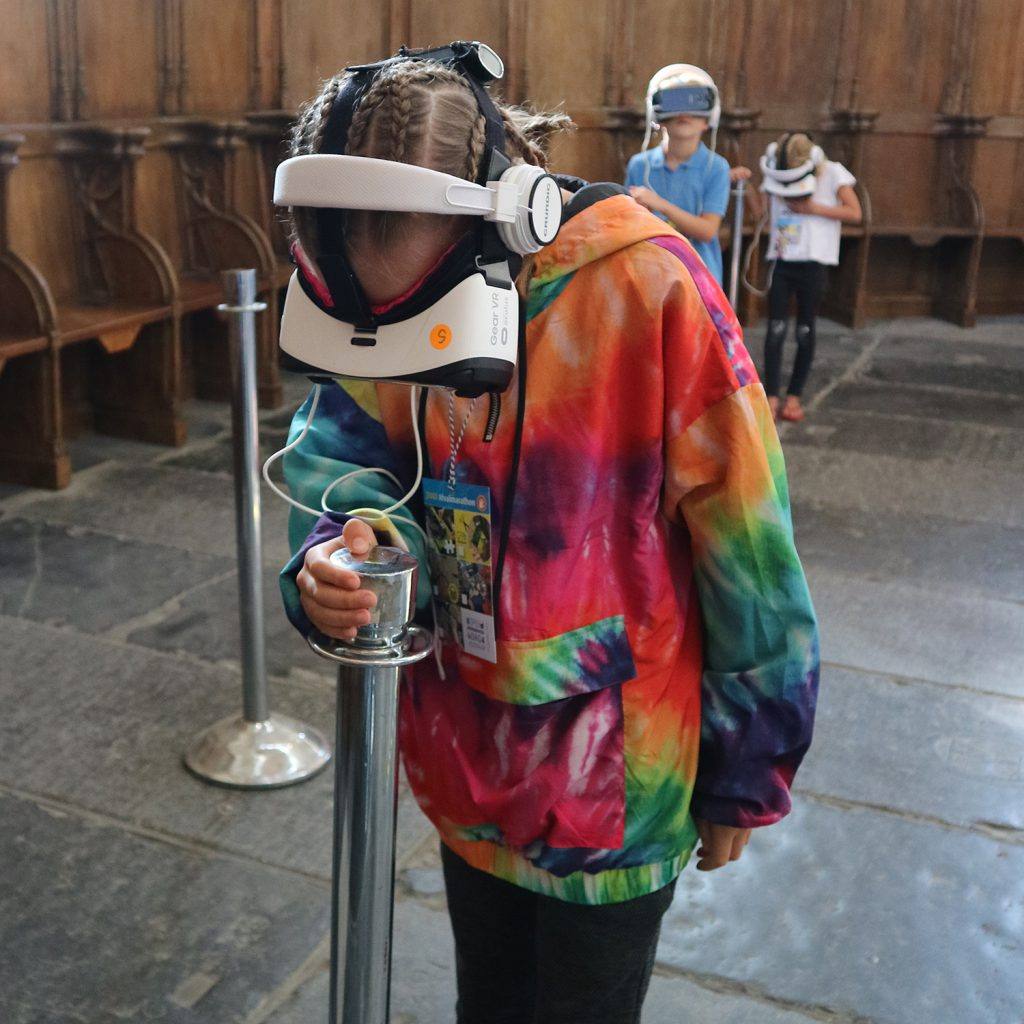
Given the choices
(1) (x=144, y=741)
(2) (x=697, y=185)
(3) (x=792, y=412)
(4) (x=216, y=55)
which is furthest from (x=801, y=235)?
(1) (x=144, y=741)

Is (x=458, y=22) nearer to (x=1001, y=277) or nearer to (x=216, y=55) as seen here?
(x=216, y=55)

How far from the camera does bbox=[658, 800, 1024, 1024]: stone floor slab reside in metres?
2.32

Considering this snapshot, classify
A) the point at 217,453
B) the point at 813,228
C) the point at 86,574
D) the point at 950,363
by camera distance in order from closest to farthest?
the point at 86,574, the point at 217,453, the point at 813,228, the point at 950,363

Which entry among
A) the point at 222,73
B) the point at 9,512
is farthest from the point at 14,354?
the point at 222,73

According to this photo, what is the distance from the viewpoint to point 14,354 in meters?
4.83

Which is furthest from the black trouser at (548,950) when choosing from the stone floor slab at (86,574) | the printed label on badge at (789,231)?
the printed label on badge at (789,231)

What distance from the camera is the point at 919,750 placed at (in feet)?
10.5

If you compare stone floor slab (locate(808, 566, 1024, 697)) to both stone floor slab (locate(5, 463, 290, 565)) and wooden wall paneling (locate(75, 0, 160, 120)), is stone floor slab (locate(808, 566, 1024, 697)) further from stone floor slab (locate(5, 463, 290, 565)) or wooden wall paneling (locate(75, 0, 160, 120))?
wooden wall paneling (locate(75, 0, 160, 120))

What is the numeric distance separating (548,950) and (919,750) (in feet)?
6.62

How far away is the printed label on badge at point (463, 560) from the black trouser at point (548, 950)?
307mm

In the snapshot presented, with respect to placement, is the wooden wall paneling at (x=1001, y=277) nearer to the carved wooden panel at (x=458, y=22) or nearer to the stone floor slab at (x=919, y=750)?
the carved wooden panel at (x=458, y=22)

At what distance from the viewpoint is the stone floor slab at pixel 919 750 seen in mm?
2977

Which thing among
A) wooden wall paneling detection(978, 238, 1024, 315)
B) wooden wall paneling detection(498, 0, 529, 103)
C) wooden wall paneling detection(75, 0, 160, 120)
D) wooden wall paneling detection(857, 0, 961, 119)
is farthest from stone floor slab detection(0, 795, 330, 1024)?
wooden wall paneling detection(978, 238, 1024, 315)

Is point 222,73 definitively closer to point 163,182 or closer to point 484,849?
point 163,182
